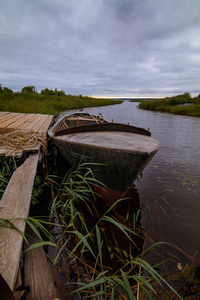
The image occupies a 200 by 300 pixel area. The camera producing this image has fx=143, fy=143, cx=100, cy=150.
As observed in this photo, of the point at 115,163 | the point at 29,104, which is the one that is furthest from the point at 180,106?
the point at 115,163

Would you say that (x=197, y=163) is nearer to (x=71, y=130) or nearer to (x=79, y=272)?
(x=71, y=130)

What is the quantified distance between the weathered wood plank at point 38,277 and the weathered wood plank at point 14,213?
372 mm

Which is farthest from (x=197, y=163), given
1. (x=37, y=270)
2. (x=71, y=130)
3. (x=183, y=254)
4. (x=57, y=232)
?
(x=37, y=270)

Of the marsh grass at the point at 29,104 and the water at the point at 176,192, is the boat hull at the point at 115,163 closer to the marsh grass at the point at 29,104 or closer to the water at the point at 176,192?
the water at the point at 176,192

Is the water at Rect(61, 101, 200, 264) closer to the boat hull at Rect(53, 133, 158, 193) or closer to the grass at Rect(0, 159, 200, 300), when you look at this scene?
the grass at Rect(0, 159, 200, 300)

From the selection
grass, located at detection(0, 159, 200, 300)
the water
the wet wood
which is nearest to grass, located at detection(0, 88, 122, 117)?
the wet wood

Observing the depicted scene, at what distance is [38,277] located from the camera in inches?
54.8

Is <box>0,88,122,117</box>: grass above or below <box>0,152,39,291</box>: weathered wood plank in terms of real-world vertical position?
above

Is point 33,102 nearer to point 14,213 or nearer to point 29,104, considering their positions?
point 29,104

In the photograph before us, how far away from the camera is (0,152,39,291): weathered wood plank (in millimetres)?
1101

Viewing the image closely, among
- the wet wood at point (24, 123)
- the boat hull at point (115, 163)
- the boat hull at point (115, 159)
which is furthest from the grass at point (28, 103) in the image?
the boat hull at point (115, 163)

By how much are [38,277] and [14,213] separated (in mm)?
663

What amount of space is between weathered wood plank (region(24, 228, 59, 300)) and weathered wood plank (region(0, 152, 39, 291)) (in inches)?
14.6

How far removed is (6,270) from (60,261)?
113cm
